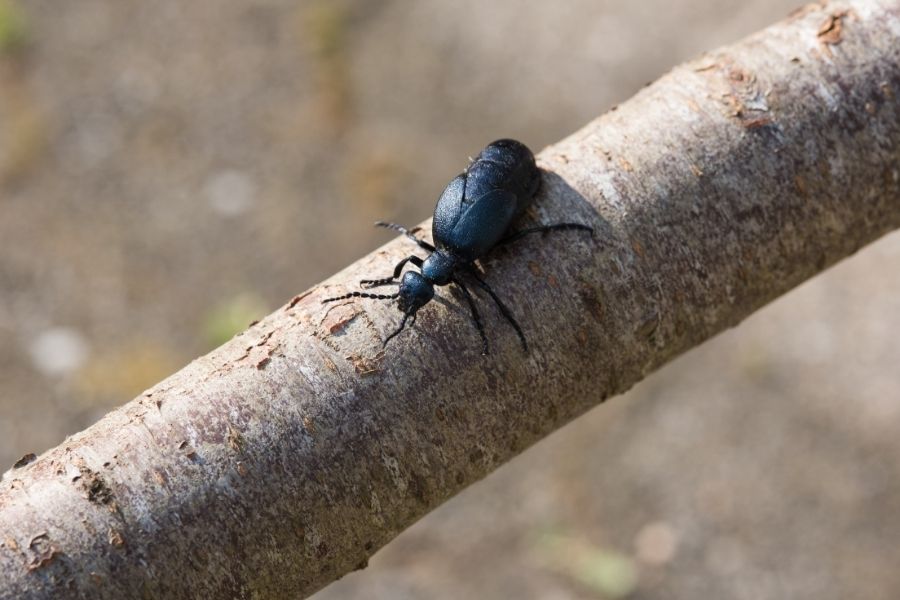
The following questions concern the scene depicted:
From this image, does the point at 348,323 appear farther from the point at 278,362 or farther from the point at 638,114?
the point at 638,114

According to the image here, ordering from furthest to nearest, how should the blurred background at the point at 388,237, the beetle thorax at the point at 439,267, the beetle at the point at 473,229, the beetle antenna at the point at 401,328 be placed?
the blurred background at the point at 388,237, the beetle thorax at the point at 439,267, the beetle at the point at 473,229, the beetle antenna at the point at 401,328

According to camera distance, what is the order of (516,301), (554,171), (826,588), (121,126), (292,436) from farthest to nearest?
(121,126) → (826,588) → (554,171) → (516,301) → (292,436)

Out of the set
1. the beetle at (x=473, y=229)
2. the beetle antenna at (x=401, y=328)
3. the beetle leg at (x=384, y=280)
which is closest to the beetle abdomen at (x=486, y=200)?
the beetle at (x=473, y=229)

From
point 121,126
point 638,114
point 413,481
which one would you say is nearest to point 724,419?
point 638,114

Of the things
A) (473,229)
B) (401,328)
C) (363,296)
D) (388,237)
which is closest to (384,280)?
(363,296)

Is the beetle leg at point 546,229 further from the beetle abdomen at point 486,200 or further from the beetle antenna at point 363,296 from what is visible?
the beetle antenna at point 363,296

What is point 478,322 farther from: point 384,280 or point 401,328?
point 384,280

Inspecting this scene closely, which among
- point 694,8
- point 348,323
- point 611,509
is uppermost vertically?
point 694,8

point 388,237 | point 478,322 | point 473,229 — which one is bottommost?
point 478,322
